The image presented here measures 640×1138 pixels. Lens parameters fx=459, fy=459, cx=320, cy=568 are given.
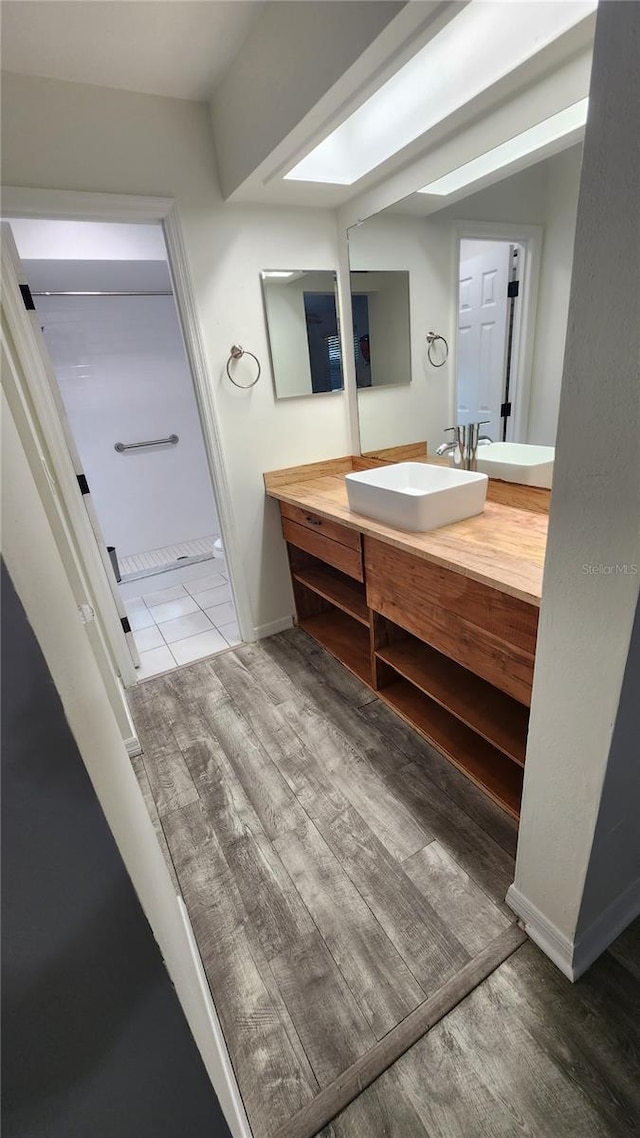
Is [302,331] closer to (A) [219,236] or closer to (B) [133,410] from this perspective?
(A) [219,236]

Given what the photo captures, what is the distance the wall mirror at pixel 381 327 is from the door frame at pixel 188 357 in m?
0.77

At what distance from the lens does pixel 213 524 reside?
4.39m

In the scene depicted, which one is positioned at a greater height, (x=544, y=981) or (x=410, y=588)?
(x=410, y=588)

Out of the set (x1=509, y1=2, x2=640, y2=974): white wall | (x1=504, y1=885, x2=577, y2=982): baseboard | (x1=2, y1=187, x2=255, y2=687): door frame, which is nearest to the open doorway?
(x1=2, y1=187, x2=255, y2=687): door frame

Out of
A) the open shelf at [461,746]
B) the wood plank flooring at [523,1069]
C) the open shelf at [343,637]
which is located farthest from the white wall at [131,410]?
the wood plank flooring at [523,1069]

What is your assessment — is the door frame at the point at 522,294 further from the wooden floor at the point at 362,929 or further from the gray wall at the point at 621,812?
the wooden floor at the point at 362,929

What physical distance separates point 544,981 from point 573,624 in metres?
0.91

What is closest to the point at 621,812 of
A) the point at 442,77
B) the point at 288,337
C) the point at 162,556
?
the point at 442,77

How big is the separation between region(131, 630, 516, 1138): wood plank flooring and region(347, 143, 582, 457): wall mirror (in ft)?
4.24

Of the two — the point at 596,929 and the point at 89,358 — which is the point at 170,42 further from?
the point at 596,929

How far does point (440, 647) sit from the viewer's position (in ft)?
4.93

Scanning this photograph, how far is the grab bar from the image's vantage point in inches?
150

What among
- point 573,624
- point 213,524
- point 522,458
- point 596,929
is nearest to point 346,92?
point 522,458

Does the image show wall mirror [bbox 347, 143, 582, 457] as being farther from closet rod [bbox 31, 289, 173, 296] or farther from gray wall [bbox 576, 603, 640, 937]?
closet rod [bbox 31, 289, 173, 296]
